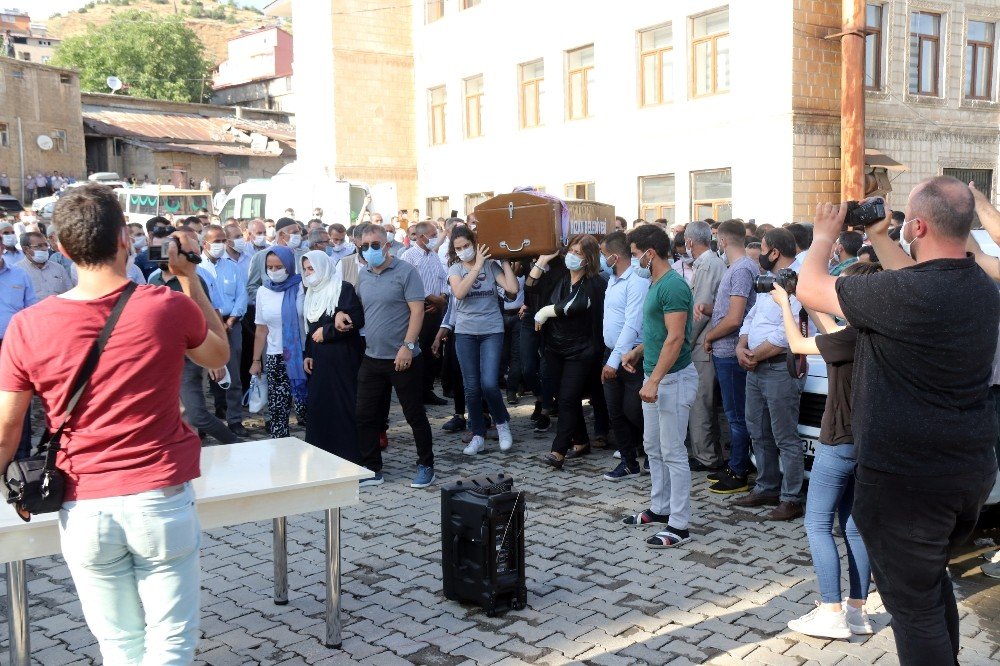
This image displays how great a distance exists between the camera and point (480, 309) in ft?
28.2

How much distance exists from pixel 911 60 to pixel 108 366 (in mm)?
22587

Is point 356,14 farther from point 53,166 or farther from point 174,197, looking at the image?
point 53,166

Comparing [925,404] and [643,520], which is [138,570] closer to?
[925,404]

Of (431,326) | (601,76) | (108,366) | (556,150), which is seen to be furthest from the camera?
(556,150)

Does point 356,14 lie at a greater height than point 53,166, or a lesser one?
greater

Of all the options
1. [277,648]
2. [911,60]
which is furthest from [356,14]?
[277,648]

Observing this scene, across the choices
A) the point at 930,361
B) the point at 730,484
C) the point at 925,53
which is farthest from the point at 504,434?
the point at 925,53

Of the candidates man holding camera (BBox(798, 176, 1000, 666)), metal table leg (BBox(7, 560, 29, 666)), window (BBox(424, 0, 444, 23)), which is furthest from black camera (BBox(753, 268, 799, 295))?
window (BBox(424, 0, 444, 23))

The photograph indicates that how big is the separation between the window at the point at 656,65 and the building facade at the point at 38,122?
30.7m

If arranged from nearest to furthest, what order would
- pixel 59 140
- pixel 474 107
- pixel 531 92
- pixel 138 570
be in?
1. pixel 138 570
2. pixel 531 92
3. pixel 474 107
4. pixel 59 140

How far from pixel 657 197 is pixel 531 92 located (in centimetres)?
555

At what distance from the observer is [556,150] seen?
25.2m

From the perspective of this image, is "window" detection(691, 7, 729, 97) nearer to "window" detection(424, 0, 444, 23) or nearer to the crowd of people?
the crowd of people

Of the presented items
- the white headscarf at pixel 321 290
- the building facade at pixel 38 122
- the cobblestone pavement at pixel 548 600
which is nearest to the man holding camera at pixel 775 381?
the cobblestone pavement at pixel 548 600
